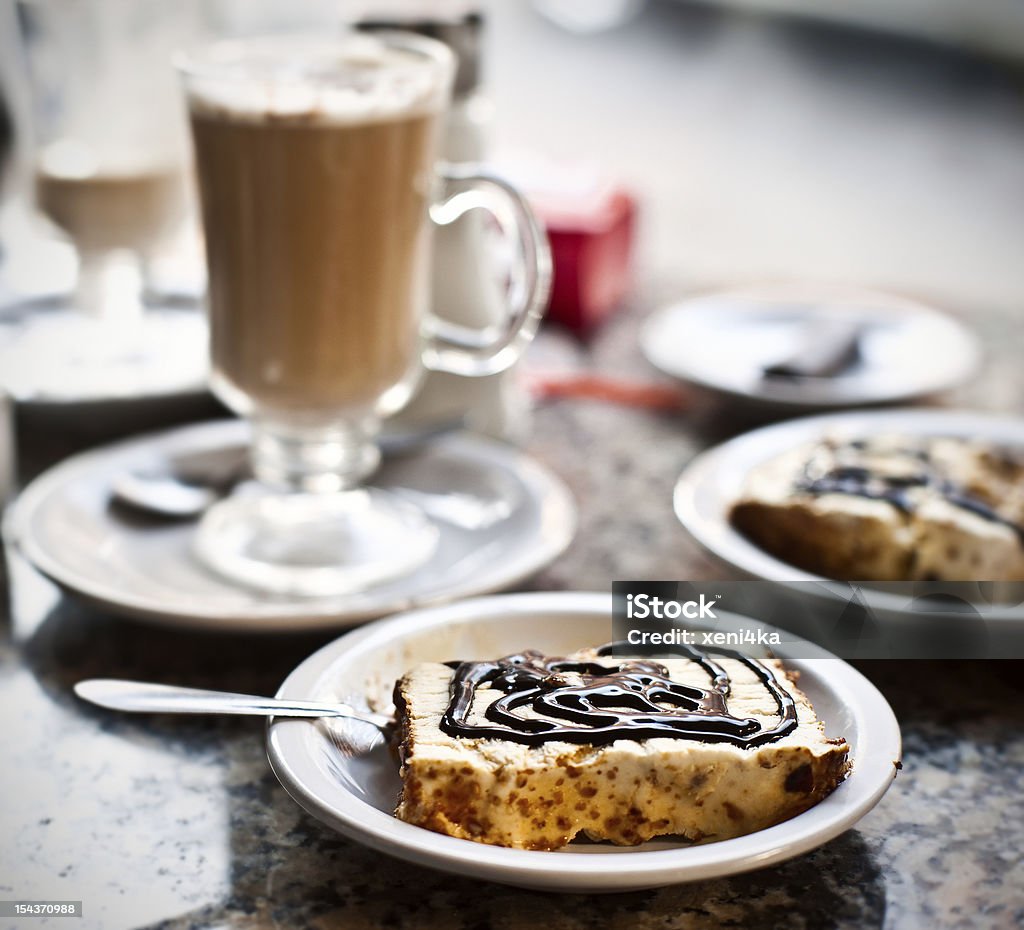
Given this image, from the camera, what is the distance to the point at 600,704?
0.79 m

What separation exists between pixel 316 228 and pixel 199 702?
448 mm

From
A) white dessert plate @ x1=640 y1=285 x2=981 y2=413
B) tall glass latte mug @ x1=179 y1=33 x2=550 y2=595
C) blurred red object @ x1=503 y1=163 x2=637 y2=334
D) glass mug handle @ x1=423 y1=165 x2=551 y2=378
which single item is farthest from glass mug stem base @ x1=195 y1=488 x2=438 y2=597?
blurred red object @ x1=503 y1=163 x2=637 y2=334

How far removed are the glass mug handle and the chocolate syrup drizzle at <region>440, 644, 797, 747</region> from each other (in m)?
0.43

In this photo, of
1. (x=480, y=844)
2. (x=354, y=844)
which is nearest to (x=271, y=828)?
(x=354, y=844)

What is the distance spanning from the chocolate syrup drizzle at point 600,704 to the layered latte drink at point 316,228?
41 centimetres

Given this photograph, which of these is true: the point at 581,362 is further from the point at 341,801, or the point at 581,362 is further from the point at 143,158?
the point at 341,801

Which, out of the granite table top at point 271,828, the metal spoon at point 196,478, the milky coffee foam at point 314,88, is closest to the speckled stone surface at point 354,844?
the granite table top at point 271,828

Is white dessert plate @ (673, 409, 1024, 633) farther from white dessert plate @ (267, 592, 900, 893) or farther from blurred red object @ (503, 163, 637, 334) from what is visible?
blurred red object @ (503, 163, 637, 334)

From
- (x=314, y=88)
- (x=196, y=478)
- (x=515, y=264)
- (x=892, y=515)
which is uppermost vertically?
(x=314, y=88)

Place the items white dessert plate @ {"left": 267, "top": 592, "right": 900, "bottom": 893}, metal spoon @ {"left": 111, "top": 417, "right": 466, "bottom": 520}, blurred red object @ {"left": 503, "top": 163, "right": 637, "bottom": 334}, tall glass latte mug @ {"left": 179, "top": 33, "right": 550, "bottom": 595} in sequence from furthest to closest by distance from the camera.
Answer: blurred red object @ {"left": 503, "top": 163, "right": 637, "bottom": 334} < metal spoon @ {"left": 111, "top": 417, "right": 466, "bottom": 520} < tall glass latte mug @ {"left": 179, "top": 33, "right": 550, "bottom": 595} < white dessert plate @ {"left": 267, "top": 592, "right": 900, "bottom": 893}

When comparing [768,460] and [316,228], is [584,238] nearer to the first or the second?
[768,460]

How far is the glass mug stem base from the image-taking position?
3.68 ft

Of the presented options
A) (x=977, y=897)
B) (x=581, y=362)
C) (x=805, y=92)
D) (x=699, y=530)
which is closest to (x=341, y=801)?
(x=977, y=897)

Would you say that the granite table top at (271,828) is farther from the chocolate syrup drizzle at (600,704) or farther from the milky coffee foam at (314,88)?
the milky coffee foam at (314,88)
